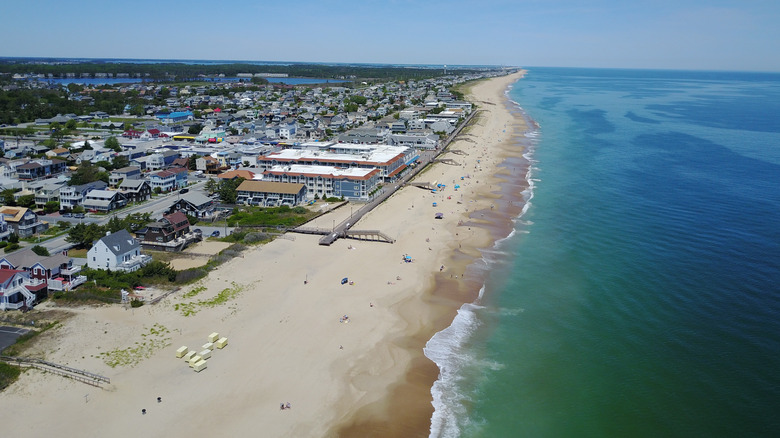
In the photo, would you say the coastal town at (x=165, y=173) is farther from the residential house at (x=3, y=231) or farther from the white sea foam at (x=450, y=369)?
the white sea foam at (x=450, y=369)

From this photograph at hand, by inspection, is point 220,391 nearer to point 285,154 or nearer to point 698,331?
point 698,331

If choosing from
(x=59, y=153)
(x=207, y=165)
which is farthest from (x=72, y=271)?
(x=59, y=153)

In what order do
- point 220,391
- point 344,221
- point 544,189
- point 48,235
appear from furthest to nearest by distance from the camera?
point 544,189
point 344,221
point 48,235
point 220,391

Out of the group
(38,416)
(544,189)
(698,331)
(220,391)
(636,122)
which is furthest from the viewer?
(636,122)

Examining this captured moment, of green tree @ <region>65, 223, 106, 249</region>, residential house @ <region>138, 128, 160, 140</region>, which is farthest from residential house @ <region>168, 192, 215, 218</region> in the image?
residential house @ <region>138, 128, 160, 140</region>

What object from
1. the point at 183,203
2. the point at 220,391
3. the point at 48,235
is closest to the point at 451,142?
the point at 183,203

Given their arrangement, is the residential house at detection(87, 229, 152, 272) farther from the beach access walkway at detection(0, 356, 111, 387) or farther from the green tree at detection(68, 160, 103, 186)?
the green tree at detection(68, 160, 103, 186)
